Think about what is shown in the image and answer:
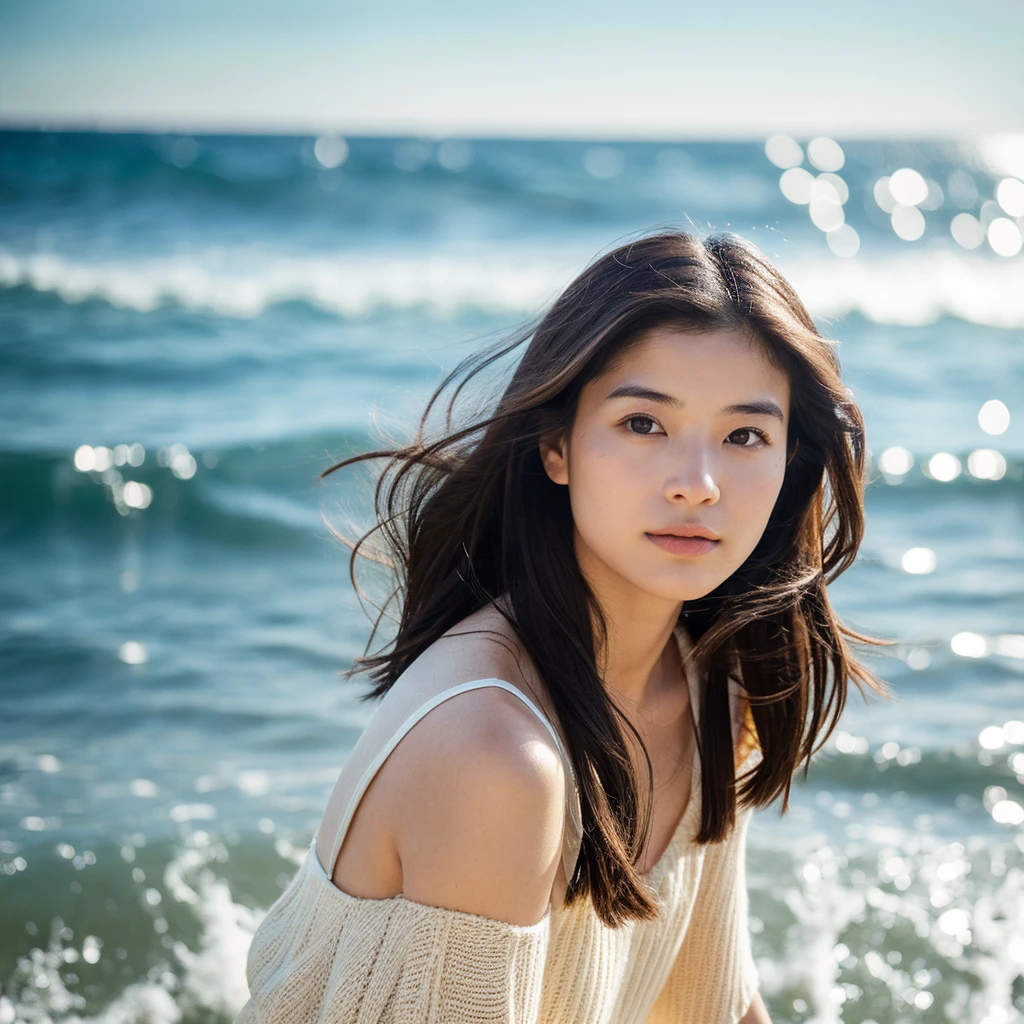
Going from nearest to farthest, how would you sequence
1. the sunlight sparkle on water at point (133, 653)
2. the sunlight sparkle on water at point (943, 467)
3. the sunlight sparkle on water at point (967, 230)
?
the sunlight sparkle on water at point (133, 653), the sunlight sparkle on water at point (943, 467), the sunlight sparkle on water at point (967, 230)

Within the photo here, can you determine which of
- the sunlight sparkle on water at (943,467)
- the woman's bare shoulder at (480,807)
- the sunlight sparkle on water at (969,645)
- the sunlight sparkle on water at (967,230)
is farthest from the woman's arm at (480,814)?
→ the sunlight sparkle on water at (967,230)

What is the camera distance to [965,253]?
66.0 ft

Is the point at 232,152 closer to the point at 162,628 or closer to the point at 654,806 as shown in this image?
the point at 162,628

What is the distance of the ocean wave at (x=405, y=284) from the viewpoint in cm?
1334

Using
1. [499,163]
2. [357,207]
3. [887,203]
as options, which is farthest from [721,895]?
[887,203]

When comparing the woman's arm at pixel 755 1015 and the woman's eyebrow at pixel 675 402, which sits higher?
the woman's eyebrow at pixel 675 402

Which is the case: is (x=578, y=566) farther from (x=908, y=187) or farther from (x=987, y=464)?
(x=908, y=187)

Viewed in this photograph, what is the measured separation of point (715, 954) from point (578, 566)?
3.14 ft

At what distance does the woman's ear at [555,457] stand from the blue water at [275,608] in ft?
1.91

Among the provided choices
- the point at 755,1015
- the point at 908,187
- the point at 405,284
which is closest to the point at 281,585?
the point at 755,1015

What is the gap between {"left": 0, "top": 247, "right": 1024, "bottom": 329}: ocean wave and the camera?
13344 mm

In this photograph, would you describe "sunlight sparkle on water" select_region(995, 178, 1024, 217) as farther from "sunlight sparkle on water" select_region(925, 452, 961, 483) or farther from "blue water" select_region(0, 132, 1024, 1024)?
"sunlight sparkle on water" select_region(925, 452, 961, 483)

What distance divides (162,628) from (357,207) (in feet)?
46.9

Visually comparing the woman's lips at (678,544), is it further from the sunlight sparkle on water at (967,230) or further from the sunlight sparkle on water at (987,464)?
the sunlight sparkle on water at (967,230)
